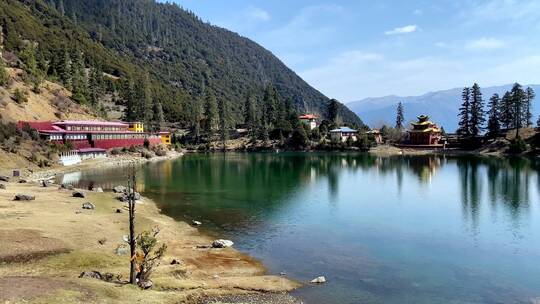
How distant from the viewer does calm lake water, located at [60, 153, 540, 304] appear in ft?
103

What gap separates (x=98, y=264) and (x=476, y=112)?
164978 millimetres

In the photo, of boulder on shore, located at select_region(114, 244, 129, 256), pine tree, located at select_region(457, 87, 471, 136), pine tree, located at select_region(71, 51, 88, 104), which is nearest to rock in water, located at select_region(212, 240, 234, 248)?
boulder on shore, located at select_region(114, 244, 129, 256)

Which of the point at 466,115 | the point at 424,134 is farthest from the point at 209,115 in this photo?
the point at 466,115

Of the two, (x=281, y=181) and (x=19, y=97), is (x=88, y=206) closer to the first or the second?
(x=281, y=181)

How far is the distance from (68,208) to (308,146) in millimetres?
143595

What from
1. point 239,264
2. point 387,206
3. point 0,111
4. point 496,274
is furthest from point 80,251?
point 0,111

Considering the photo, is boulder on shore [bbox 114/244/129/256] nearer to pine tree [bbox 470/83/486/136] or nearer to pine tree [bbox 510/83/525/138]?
pine tree [bbox 510/83/525/138]

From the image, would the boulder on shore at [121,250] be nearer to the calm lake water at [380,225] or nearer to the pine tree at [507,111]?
the calm lake water at [380,225]

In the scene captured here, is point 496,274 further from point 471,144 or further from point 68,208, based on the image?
point 471,144

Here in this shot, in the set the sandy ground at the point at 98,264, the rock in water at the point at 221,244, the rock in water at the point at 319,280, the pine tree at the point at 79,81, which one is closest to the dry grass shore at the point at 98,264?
the sandy ground at the point at 98,264

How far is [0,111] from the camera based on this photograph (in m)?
108

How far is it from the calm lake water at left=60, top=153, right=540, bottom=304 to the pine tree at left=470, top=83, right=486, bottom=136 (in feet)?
230

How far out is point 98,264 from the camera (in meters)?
30.1

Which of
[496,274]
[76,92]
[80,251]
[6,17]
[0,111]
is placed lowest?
[496,274]
